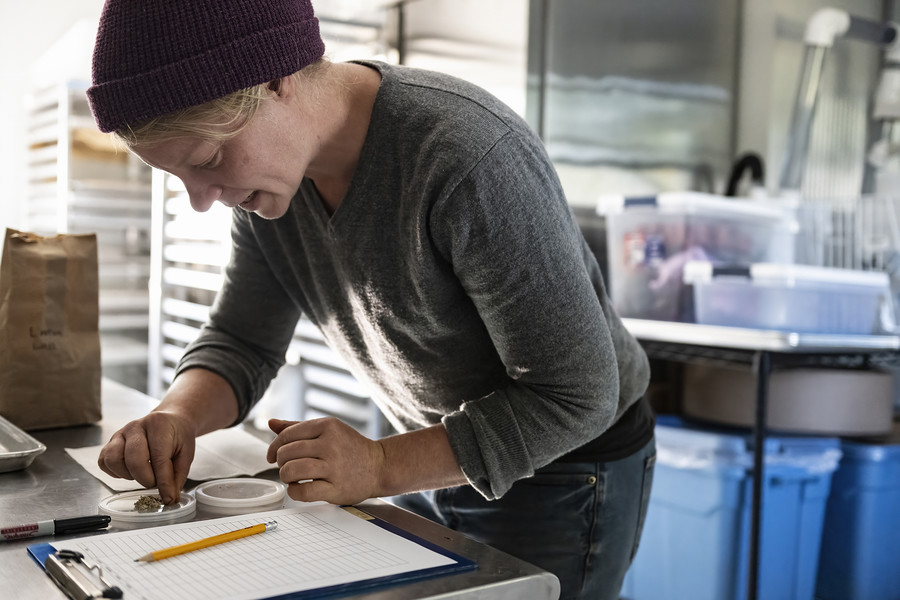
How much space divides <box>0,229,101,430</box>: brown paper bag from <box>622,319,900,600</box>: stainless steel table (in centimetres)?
137

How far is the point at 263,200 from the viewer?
0.90 meters

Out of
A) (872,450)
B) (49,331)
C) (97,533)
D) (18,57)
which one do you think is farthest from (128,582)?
(18,57)

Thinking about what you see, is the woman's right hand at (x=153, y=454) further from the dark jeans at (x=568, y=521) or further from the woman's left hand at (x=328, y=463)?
the dark jeans at (x=568, y=521)

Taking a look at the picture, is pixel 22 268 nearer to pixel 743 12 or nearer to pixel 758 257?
pixel 758 257

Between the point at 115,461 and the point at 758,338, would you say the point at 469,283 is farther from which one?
the point at 758,338

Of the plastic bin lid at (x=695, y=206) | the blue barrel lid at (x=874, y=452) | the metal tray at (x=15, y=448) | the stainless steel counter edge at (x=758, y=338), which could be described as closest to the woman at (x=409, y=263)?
the metal tray at (x=15, y=448)

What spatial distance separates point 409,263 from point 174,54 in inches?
12.7

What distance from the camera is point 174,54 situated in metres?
0.77

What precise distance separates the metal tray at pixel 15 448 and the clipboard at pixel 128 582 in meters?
0.28

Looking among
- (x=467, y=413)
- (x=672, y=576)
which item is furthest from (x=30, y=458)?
(x=672, y=576)

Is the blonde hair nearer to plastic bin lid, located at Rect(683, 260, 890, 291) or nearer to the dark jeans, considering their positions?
the dark jeans

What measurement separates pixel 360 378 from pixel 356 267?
0.23 meters

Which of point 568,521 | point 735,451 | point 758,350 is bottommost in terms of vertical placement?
point 735,451

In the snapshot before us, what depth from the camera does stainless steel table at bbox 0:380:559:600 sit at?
2.15 ft
